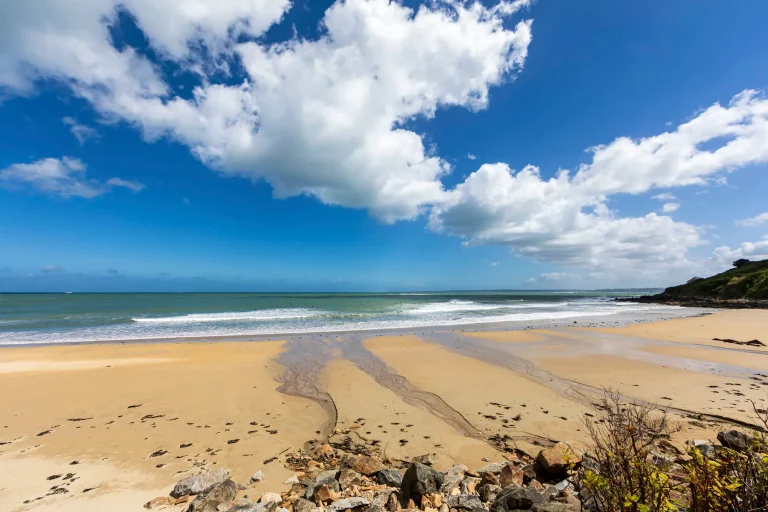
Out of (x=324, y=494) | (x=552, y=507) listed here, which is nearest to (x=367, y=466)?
(x=324, y=494)

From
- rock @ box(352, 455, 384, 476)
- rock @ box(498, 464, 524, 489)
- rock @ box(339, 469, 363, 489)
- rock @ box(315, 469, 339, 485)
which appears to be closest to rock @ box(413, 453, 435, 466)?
rock @ box(352, 455, 384, 476)

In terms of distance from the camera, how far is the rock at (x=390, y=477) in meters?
4.86

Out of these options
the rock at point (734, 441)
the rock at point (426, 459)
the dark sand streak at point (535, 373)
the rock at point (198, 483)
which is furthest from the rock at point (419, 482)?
the rock at point (734, 441)

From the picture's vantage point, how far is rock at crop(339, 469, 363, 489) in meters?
4.84

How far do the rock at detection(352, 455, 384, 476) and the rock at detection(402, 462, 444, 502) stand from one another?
794mm

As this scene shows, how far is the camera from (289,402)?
29.2ft

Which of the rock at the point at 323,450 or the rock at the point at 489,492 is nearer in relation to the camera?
the rock at the point at 489,492

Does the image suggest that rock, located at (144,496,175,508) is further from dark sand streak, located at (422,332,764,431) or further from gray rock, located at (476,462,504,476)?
dark sand streak, located at (422,332,764,431)

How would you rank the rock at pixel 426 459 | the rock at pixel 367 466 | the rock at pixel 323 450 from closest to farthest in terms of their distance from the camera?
1. the rock at pixel 367 466
2. the rock at pixel 426 459
3. the rock at pixel 323 450

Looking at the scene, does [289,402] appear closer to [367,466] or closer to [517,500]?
[367,466]

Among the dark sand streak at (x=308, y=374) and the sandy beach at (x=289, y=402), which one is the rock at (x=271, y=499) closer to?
the sandy beach at (x=289, y=402)

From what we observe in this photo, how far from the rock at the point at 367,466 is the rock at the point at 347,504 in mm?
966

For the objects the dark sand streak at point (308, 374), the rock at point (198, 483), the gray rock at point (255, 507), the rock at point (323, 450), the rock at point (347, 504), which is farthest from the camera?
the dark sand streak at point (308, 374)

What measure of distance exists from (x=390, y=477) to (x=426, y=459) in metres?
1.02
